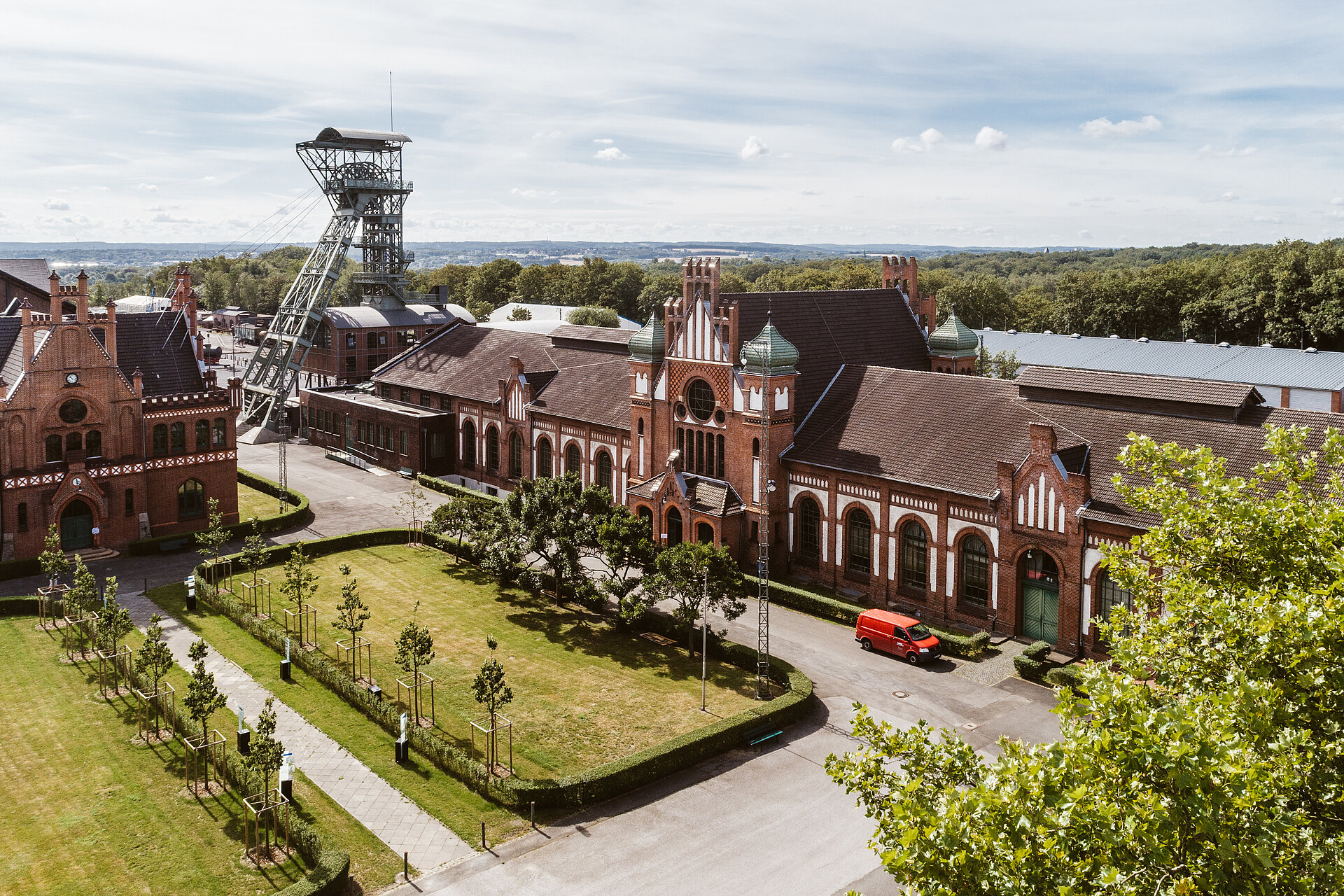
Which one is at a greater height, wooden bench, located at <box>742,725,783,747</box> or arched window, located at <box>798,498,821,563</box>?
arched window, located at <box>798,498,821,563</box>

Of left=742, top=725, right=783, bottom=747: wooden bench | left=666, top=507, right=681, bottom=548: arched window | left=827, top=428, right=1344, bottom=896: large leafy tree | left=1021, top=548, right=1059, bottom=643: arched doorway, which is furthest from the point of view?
left=666, top=507, right=681, bottom=548: arched window

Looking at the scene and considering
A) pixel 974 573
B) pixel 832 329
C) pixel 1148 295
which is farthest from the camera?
pixel 1148 295

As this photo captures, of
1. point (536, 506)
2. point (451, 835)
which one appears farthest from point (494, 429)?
point (451, 835)

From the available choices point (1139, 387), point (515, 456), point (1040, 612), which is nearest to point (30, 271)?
point (515, 456)

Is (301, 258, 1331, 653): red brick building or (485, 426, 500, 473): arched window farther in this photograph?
(485, 426, 500, 473): arched window

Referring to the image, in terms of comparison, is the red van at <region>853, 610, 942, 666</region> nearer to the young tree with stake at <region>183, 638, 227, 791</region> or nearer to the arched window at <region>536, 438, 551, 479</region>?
the young tree with stake at <region>183, 638, 227, 791</region>

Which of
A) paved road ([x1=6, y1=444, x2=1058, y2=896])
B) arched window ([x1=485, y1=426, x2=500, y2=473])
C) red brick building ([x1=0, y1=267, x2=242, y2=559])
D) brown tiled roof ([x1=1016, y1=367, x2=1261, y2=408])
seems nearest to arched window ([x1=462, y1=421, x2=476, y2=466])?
arched window ([x1=485, y1=426, x2=500, y2=473])

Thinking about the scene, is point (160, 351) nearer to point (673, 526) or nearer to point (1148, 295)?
point (673, 526)
